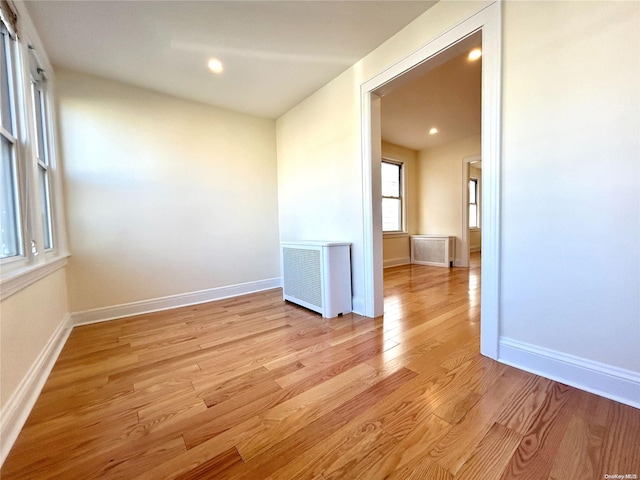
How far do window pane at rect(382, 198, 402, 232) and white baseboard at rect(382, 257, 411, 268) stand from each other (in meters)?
0.62

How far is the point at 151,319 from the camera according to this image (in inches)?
95.7

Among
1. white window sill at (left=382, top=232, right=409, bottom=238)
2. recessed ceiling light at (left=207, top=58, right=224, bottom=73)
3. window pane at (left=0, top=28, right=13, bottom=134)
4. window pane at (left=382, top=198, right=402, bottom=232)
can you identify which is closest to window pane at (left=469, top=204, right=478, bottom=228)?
white window sill at (left=382, top=232, right=409, bottom=238)

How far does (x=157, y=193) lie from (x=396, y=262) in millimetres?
4335

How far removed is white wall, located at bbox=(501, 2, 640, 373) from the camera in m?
1.09

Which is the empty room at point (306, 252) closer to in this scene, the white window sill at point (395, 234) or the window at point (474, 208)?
the white window sill at point (395, 234)

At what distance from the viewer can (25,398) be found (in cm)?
120

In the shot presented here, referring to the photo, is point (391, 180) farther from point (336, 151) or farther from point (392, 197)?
point (336, 151)

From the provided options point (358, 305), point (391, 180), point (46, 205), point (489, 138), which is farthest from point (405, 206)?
point (46, 205)

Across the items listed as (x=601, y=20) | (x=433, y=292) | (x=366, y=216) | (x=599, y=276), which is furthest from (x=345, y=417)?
(x=433, y=292)

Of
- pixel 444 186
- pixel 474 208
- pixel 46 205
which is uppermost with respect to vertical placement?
pixel 444 186

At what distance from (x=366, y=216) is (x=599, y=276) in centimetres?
147

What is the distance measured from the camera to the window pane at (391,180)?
5213mm

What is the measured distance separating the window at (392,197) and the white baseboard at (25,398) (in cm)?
480

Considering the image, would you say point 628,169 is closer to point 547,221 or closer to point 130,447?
point 547,221
